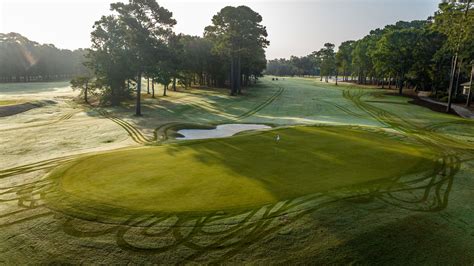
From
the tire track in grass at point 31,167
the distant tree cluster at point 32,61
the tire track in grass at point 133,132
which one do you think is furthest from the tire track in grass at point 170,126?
the distant tree cluster at point 32,61

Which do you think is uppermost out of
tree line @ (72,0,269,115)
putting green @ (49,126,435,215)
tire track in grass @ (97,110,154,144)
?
tree line @ (72,0,269,115)

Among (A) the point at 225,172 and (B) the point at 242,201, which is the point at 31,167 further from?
(B) the point at 242,201

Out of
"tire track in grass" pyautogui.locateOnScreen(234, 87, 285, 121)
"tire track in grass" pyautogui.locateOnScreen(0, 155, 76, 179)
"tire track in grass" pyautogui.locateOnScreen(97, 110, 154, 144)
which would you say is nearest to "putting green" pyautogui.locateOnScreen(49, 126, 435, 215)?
"tire track in grass" pyautogui.locateOnScreen(0, 155, 76, 179)

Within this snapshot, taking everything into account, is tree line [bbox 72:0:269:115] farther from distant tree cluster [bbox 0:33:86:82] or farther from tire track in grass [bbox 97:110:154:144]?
distant tree cluster [bbox 0:33:86:82]

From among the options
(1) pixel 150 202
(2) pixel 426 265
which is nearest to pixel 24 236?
(1) pixel 150 202

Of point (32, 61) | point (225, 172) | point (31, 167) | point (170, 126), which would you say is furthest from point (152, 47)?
point (32, 61)

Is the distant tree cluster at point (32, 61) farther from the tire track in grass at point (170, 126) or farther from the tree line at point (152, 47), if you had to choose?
the tire track in grass at point (170, 126)
